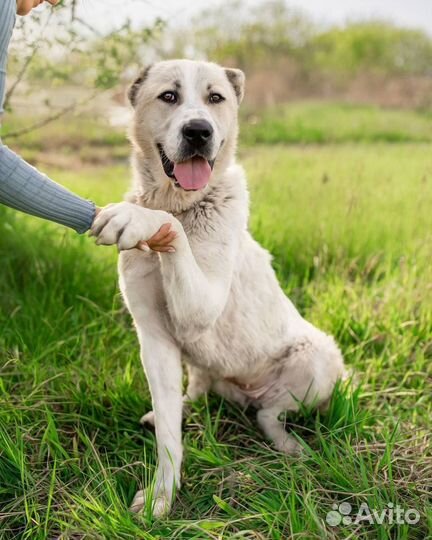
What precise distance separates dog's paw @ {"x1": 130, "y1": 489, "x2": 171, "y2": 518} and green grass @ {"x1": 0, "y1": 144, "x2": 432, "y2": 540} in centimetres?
6

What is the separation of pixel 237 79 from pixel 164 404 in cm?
142

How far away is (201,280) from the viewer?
7.72ft

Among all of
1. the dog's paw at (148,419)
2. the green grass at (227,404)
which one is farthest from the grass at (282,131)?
the dog's paw at (148,419)

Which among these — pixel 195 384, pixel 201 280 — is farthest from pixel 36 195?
pixel 195 384

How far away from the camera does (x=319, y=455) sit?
8.29 ft

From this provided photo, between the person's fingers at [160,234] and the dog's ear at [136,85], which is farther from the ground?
the dog's ear at [136,85]

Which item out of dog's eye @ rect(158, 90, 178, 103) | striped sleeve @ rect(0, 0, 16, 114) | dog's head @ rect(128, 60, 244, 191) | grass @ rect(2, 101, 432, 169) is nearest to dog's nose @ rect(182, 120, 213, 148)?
dog's head @ rect(128, 60, 244, 191)

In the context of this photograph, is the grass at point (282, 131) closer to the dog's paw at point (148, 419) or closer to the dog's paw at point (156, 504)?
the dog's paw at point (148, 419)

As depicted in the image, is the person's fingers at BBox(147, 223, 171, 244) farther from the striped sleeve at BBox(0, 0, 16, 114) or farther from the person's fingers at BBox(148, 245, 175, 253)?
the striped sleeve at BBox(0, 0, 16, 114)

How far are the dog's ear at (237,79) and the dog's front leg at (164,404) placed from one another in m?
1.14

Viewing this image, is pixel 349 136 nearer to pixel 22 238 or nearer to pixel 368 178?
pixel 368 178

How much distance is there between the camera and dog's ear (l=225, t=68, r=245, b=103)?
2.88 m

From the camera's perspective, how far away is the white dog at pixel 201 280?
2.40 m

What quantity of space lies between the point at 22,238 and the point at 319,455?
239cm
